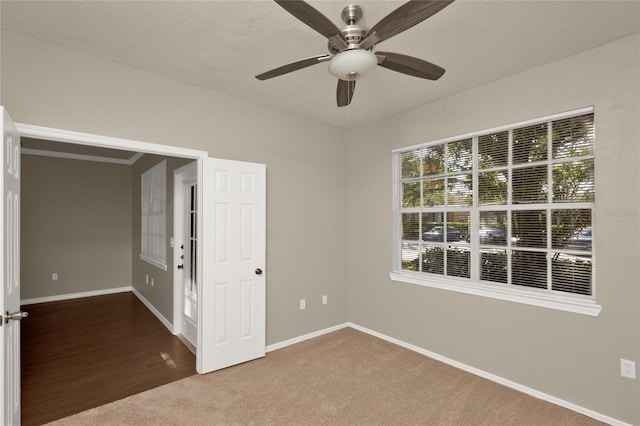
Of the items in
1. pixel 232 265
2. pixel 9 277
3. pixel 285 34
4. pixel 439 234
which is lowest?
pixel 232 265

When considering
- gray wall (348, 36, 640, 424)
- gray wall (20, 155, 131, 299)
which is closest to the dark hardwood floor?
gray wall (20, 155, 131, 299)

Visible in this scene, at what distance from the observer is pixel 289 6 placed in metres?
1.39

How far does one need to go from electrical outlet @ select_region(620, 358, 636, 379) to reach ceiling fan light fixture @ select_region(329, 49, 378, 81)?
2.72 meters

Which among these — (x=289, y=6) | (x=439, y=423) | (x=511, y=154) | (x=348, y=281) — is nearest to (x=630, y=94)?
(x=511, y=154)

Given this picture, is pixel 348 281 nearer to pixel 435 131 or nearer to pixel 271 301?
pixel 271 301

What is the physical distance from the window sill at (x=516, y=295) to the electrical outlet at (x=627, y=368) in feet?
1.11

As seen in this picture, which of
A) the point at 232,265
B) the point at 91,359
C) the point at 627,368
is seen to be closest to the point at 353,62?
the point at 232,265

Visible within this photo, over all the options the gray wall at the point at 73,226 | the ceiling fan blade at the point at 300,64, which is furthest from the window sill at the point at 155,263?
the ceiling fan blade at the point at 300,64

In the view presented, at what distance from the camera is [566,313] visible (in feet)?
8.29

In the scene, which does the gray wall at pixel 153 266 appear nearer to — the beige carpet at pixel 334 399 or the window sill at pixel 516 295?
the beige carpet at pixel 334 399

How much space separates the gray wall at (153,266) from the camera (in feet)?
Answer: 14.0

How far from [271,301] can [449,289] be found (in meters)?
1.95

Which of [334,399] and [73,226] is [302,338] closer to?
[334,399]

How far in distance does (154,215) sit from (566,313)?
5.43m
